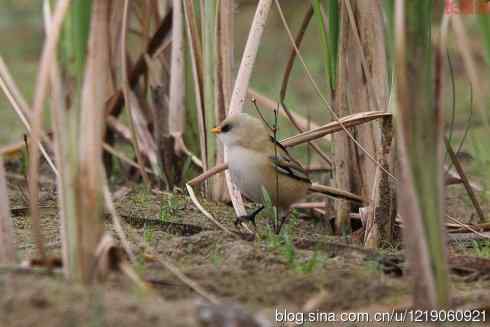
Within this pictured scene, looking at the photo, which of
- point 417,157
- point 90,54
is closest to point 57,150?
point 90,54

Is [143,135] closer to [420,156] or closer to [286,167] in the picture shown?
[286,167]

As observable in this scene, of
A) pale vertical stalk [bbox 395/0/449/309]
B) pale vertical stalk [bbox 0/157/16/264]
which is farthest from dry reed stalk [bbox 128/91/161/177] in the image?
pale vertical stalk [bbox 395/0/449/309]

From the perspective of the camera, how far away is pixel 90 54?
2.33 m

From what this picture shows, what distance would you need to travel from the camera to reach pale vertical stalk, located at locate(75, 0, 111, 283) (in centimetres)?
233

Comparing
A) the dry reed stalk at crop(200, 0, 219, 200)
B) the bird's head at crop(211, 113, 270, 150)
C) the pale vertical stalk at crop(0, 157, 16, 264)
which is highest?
the dry reed stalk at crop(200, 0, 219, 200)

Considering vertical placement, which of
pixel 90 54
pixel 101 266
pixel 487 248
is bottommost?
pixel 487 248

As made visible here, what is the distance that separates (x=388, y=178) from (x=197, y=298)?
54.5 inches

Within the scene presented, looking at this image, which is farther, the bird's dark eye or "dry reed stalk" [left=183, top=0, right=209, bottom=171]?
"dry reed stalk" [left=183, top=0, right=209, bottom=171]

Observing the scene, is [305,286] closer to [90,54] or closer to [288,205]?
[90,54]

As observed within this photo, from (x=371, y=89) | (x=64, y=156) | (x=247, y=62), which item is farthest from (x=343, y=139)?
(x=64, y=156)

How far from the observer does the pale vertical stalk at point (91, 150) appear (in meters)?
2.33

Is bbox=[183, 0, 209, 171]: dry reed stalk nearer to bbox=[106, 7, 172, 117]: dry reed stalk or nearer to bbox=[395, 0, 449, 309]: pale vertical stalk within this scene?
bbox=[106, 7, 172, 117]: dry reed stalk

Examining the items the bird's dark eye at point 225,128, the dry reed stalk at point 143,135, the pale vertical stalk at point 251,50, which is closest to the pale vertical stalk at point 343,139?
the pale vertical stalk at point 251,50

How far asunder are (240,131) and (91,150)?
1.59 m
